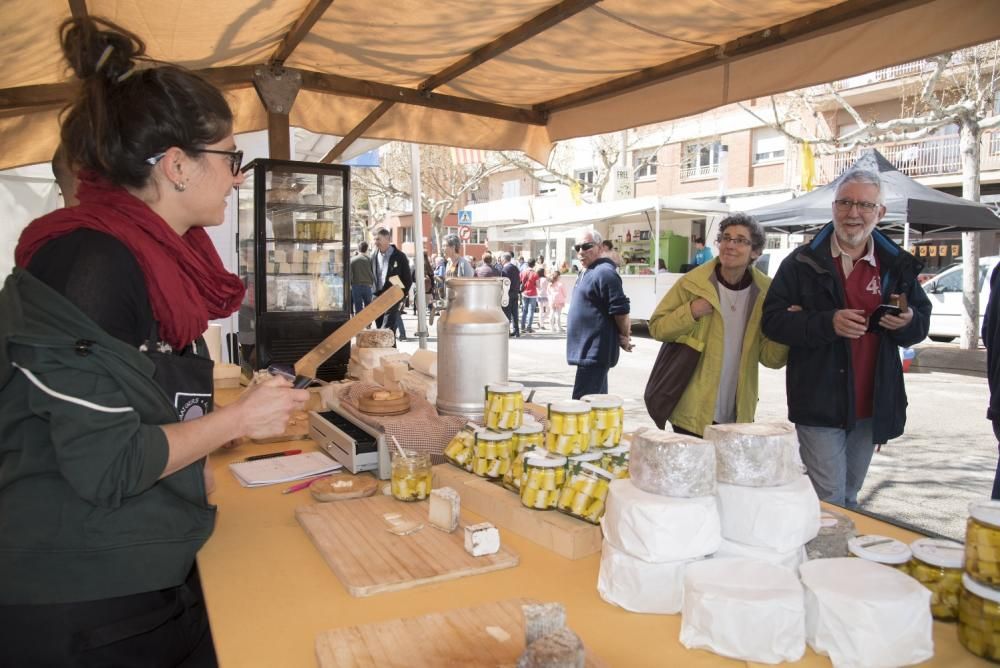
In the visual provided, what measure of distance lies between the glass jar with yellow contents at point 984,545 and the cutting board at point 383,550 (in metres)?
0.86

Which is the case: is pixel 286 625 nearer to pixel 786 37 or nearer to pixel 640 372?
pixel 786 37

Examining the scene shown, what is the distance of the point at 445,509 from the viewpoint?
165 centimetres

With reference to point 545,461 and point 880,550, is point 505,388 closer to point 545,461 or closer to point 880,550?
point 545,461

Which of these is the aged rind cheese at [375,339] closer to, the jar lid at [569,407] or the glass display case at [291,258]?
the glass display case at [291,258]

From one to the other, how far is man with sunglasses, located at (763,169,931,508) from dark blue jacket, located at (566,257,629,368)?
2.25 m

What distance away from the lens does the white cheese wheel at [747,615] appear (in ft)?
3.54

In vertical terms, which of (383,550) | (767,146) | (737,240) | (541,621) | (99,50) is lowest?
(383,550)

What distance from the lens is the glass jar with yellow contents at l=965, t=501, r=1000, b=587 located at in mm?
1070

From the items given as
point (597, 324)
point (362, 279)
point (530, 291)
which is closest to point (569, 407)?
point (597, 324)

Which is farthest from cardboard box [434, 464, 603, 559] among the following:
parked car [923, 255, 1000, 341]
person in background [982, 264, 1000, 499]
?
parked car [923, 255, 1000, 341]

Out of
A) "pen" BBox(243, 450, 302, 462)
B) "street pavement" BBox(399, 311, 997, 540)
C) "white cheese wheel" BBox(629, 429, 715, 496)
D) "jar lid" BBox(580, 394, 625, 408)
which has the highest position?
"jar lid" BBox(580, 394, 625, 408)

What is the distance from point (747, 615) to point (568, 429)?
68 centimetres

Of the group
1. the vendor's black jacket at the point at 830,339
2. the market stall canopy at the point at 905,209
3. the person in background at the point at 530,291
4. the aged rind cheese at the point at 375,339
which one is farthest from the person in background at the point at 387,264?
the vendor's black jacket at the point at 830,339

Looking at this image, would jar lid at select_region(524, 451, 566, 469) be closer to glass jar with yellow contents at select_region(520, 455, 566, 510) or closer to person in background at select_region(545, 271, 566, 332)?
glass jar with yellow contents at select_region(520, 455, 566, 510)
